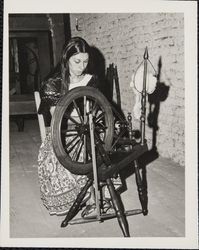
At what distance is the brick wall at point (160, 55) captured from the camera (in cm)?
331

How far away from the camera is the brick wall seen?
3.31m

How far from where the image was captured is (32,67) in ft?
25.0

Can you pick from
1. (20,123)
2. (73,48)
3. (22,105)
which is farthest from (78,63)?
(20,123)

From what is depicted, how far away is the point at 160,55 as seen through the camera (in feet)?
11.6

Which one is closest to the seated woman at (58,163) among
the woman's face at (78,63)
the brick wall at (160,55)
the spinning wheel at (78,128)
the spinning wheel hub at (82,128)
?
the woman's face at (78,63)

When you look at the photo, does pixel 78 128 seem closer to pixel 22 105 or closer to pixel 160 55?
pixel 160 55

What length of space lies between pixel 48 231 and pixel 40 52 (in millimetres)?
3217

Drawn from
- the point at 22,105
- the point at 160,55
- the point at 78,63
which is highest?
the point at 160,55

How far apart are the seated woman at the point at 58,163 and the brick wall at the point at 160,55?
1.22 m

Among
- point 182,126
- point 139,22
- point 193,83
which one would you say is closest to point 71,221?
point 193,83

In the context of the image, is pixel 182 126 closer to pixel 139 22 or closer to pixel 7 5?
pixel 139 22

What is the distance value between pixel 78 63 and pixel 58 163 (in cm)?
69

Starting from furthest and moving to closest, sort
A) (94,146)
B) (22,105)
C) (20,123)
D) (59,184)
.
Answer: (20,123) → (22,105) → (59,184) → (94,146)

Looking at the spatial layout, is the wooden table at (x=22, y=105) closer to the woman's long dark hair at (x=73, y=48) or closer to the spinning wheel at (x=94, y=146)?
the woman's long dark hair at (x=73, y=48)
